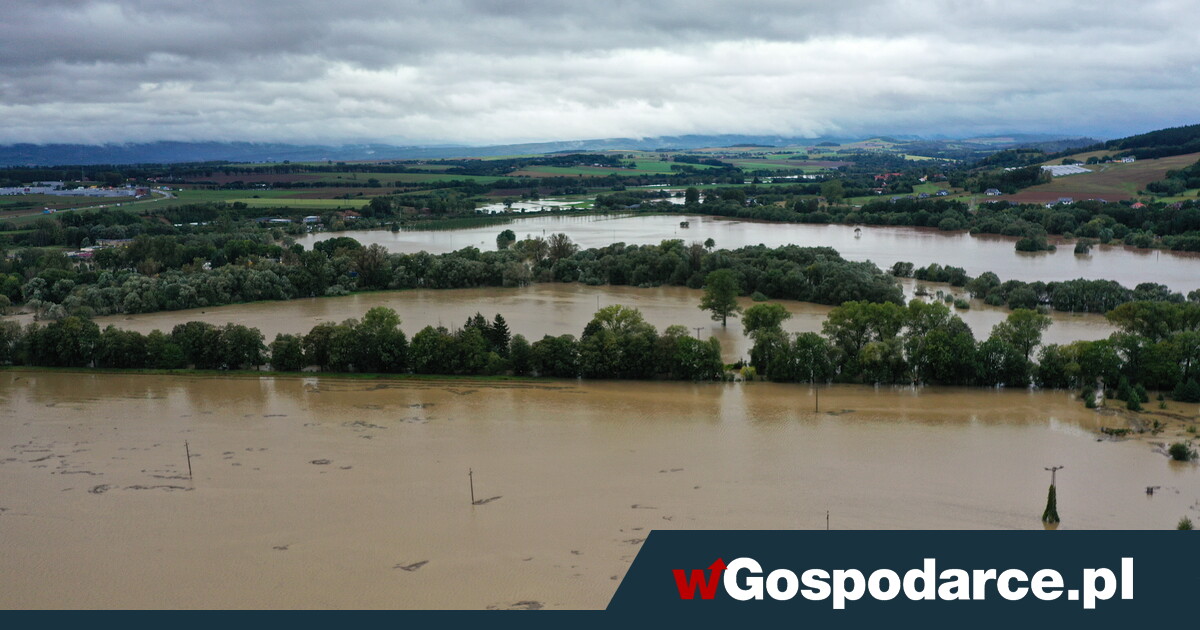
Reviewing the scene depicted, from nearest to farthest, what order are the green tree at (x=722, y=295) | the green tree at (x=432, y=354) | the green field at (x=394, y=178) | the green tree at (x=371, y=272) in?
1. the green tree at (x=432, y=354)
2. the green tree at (x=722, y=295)
3. the green tree at (x=371, y=272)
4. the green field at (x=394, y=178)

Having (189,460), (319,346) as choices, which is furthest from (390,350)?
(189,460)

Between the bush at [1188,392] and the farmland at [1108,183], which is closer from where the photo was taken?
the bush at [1188,392]

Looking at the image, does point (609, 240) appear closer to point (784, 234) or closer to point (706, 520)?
point (784, 234)

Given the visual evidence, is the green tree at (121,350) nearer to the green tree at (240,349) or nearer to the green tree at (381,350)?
the green tree at (240,349)

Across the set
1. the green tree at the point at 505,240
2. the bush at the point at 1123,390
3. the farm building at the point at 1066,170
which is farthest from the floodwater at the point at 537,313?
A: the farm building at the point at 1066,170

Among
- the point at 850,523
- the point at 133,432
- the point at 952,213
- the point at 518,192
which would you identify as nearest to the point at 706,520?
the point at 850,523

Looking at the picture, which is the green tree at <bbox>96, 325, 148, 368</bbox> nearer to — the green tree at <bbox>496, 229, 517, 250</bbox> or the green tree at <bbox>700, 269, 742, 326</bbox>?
the green tree at <bbox>700, 269, 742, 326</bbox>
